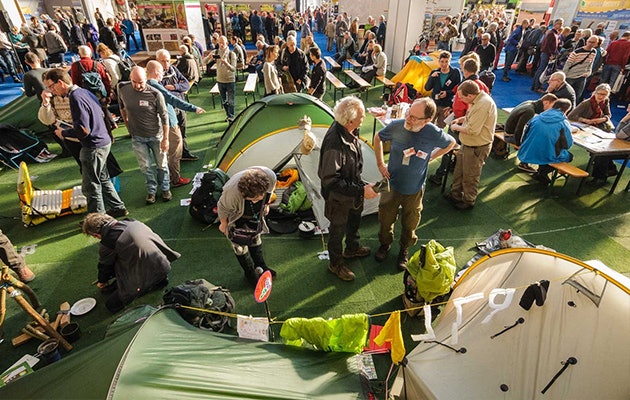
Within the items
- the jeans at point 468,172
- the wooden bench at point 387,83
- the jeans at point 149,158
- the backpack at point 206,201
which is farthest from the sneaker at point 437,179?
the wooden bench at point 387,83

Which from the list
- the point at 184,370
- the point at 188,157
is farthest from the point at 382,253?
the point at 188,157

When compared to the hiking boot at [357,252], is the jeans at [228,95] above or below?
above

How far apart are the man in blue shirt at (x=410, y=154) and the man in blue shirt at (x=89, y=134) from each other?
11.0 feet

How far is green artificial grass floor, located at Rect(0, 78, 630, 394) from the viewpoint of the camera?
3740 mm

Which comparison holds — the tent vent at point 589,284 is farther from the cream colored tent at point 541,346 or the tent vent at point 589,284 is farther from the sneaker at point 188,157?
the sneaker at point 188,157

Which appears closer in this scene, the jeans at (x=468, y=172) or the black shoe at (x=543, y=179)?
the jeans at (x=468, y=172)

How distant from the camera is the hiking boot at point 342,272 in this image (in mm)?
3998

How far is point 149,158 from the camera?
200 inches

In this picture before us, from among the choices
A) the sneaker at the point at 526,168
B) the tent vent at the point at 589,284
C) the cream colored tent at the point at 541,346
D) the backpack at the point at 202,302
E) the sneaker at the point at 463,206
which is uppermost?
the tent vent at the point at 589,284

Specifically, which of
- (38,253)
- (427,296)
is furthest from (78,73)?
(427,296)

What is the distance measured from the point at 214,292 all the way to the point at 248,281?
584 millimetres

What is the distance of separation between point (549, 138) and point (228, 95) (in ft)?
20.7

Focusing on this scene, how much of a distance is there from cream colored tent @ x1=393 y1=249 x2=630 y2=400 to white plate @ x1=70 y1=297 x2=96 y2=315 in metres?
3.09

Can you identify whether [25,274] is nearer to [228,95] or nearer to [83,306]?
[83,306]
